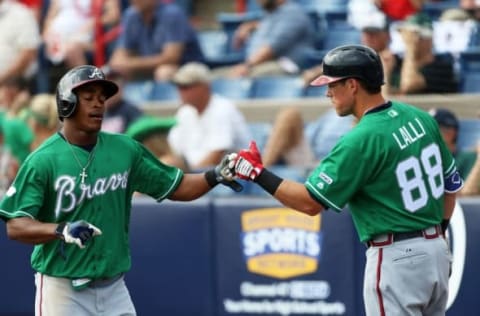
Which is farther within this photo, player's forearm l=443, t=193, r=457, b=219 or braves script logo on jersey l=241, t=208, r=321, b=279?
braves script logo on jersey l=241, t=208, r=321, b=279

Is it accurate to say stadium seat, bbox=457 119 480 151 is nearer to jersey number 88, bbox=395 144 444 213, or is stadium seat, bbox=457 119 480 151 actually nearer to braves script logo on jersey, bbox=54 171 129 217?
jersey number 88, bbox=395 144 444 213

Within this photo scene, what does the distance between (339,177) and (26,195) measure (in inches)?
59.4

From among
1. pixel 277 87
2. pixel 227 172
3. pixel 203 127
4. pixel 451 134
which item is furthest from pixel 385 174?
pixel 277 87

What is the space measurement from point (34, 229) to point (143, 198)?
3.33 metres

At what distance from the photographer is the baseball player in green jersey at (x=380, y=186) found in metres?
5.92

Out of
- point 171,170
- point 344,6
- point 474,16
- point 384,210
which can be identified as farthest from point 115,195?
point 344,6

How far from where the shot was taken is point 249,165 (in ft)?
20.0

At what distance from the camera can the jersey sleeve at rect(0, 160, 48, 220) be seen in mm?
5969

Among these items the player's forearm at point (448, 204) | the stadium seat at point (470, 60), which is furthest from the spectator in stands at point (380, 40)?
the player's forearm at point (448, 204)

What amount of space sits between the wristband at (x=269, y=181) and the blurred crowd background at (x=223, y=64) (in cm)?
273

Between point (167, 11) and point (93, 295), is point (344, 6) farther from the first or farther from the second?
point (93, 295)

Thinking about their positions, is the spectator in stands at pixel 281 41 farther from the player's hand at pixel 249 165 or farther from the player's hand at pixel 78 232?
the player's hand at pixel 78 232

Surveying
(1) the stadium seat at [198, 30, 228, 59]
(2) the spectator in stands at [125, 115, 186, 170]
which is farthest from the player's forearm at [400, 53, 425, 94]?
(1) the stadium seat at [198, 30, 228, 59]

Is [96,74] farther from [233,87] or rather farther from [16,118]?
[233,87]
